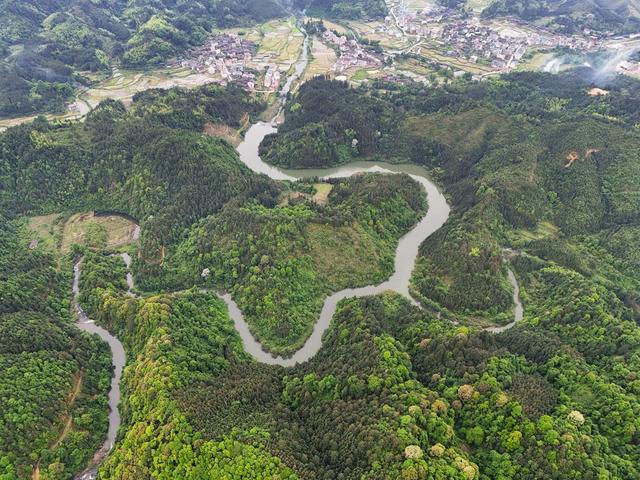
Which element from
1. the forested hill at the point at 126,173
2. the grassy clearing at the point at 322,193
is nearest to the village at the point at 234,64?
the forested hill at the point at 126,173

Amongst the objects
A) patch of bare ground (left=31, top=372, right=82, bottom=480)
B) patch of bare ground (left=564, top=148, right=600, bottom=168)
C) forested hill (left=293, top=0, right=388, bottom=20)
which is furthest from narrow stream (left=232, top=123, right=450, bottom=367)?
forested hill (left=293, top=0, right=388, bottom=20)

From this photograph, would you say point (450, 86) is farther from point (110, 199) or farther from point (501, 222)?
point (110, 199)

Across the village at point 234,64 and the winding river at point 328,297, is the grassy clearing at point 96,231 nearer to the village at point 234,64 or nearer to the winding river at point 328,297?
the winding river at point 328,297

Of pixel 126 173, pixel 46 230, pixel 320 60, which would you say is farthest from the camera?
pixel 320 60

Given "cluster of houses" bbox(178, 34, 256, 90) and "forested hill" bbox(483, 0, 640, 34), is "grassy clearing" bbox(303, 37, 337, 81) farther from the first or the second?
"forested hill" bbox(483, 0, 640, 34)

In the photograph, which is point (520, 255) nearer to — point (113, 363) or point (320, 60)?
point (113, 363)

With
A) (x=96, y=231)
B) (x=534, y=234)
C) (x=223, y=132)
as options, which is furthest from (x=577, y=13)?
(x=96, y=231)
